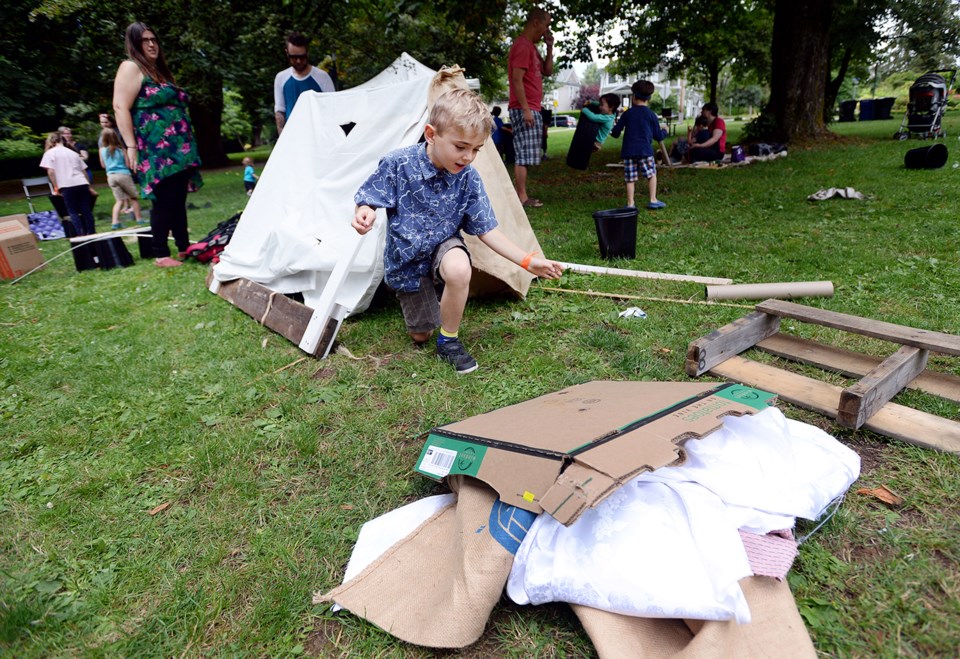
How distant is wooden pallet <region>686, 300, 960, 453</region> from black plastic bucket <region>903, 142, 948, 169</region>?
25.6 ft

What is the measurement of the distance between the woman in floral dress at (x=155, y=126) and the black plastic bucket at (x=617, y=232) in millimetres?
3991

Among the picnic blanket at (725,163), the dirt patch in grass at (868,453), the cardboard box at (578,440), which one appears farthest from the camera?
the picnic blanket at (725,163)

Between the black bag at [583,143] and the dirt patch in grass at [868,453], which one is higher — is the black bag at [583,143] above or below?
above

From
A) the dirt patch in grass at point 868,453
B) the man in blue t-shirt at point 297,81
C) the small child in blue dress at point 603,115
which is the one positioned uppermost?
the man in blue t-shirt at point 297,81

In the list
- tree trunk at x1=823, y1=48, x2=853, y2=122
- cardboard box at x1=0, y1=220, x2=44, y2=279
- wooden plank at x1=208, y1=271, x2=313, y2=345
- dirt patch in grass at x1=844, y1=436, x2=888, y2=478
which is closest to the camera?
dirt patch in grass at x1=844, y1=436, x2=888, y2=478

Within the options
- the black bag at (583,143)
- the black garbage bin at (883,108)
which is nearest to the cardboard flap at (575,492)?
the black bag at (583,143)

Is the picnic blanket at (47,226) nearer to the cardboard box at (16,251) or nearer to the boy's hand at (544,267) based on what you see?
the cardboard box at (16,251)

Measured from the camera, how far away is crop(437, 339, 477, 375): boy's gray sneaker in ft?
9.75

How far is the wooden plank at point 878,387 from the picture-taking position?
212 centimetres

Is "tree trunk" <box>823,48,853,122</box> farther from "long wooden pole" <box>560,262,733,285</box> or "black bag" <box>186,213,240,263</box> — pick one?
"black bag" <box>186,213,240,263</box>

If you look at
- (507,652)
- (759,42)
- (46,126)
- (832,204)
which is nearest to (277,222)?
(507,652)

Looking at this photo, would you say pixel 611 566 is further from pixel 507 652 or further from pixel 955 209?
pixel 955 209

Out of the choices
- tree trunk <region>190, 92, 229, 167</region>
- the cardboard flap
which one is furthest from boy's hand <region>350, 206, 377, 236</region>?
tree trunk <region>190, 92, 229, 167</region>

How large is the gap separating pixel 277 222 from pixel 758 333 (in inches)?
143
